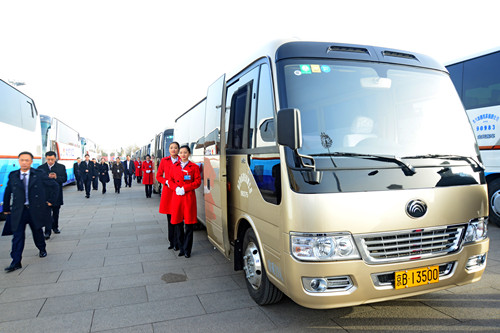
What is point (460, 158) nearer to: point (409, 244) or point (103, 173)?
point (409, 244)

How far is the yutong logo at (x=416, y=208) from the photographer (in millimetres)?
2982

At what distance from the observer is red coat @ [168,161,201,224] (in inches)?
229

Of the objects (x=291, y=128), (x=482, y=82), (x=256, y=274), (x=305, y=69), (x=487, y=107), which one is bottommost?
(x=256, y=274)

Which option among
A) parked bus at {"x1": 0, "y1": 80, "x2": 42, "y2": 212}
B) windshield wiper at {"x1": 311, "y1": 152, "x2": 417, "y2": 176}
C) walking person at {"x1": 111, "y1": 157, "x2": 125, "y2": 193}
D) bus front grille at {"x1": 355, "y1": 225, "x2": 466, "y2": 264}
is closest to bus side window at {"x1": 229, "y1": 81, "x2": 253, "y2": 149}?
windshield wiper at {"x1": 311, "y1": 152, "x2": 417, "y2": 176}

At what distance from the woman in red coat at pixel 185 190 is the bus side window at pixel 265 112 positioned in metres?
2.42

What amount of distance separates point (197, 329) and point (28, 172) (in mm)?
4097

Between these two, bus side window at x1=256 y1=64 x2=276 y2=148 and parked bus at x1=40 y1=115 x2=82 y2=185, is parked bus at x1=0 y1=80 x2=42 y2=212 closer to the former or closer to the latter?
parked bus at x1=40 y1=115 x2=82 y2=185

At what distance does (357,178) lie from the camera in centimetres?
293

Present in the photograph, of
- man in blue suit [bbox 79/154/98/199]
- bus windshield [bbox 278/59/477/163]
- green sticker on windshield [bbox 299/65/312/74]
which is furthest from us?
man in blue suit [bbox 79/154/98/199]

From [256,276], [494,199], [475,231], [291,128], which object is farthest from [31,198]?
[494,199]

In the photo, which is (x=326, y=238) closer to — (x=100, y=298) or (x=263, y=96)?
(x=263, y=96)

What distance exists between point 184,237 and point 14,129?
761 cm

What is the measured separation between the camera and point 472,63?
27.4ft

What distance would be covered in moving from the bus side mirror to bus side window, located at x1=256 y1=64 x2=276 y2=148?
0.42m
